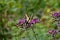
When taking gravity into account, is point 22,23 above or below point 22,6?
above

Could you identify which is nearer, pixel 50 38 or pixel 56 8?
pixel 50 38

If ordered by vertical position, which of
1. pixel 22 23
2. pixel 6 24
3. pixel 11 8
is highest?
pixel 22 23

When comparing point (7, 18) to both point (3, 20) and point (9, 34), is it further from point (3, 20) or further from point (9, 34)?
point (9, 34)

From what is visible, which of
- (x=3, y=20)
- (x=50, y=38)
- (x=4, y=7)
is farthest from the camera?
(x=3, y=20)

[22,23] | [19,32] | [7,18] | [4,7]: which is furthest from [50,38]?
[7,18]

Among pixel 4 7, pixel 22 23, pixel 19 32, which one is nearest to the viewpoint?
pixel 22 23

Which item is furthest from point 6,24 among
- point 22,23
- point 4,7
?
point 22,23

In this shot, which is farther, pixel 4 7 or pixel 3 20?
pixel 3 20

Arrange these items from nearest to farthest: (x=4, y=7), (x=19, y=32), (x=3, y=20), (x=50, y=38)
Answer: (x=50, y=38) → (x=19, y=32) → (x=4, y=7) → (x=3, y=20)

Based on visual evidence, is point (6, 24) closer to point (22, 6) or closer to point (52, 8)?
point (22, 6)
